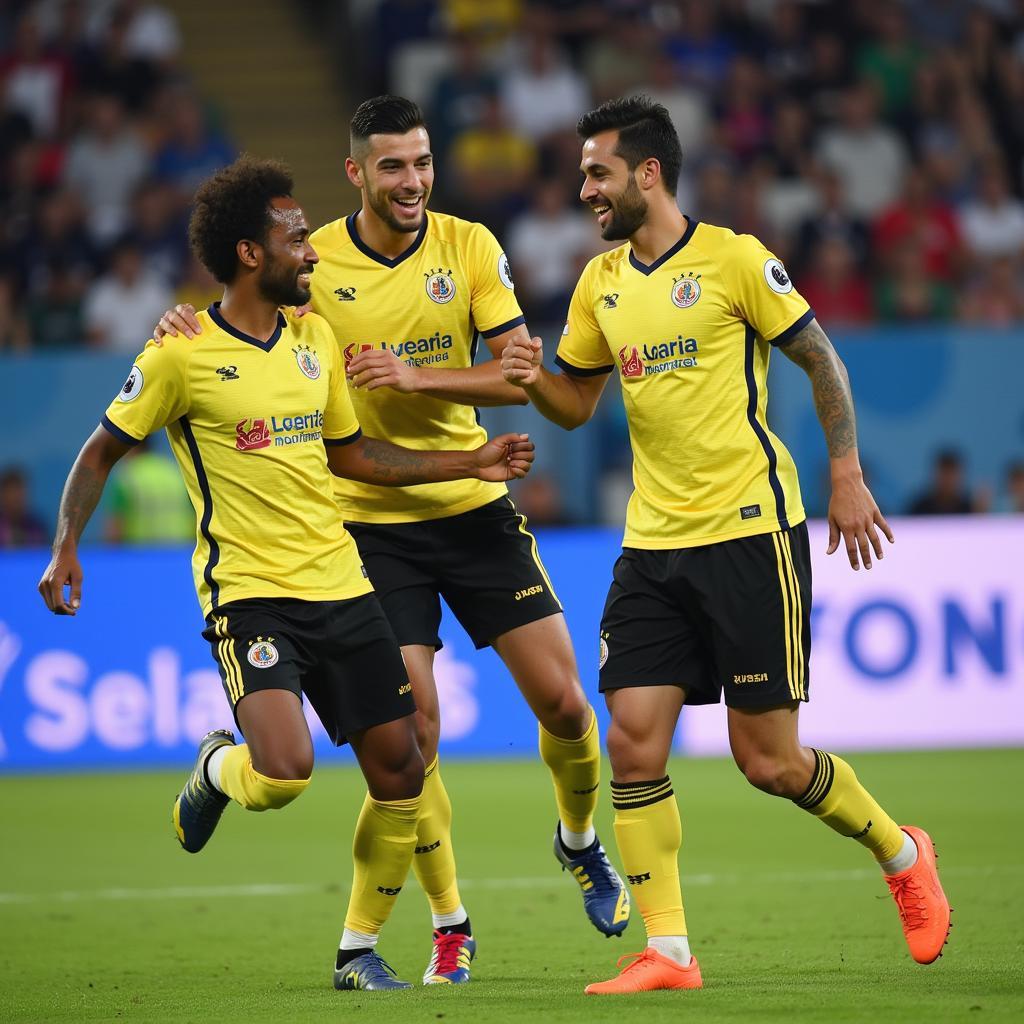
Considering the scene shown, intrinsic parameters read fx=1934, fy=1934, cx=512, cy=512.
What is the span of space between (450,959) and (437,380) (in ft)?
6.03

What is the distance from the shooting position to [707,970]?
5.98 metres

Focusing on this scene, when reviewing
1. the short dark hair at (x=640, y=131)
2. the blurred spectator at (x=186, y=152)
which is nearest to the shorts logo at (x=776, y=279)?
the short dark hair at (x=640, y=131)

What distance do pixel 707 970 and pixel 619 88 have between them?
11731 mm

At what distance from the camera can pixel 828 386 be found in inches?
226

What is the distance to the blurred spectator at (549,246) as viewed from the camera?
1466cm

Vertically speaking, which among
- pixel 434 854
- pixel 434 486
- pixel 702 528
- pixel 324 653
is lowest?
pixel 434 854

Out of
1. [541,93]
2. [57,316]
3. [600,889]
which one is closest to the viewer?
[600,889]

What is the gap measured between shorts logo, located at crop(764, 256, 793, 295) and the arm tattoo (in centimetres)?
13

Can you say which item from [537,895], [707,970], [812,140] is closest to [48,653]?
[537,895]

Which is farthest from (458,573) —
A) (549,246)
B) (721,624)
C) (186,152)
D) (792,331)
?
(186,152)

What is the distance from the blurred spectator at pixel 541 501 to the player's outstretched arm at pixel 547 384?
6.48 m

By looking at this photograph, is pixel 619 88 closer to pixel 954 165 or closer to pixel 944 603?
pixel 954 165

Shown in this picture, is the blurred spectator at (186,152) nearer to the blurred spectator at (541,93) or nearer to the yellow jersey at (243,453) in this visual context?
the blurred spectator at (541,93)

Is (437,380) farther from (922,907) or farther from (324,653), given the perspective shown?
(922,907)
